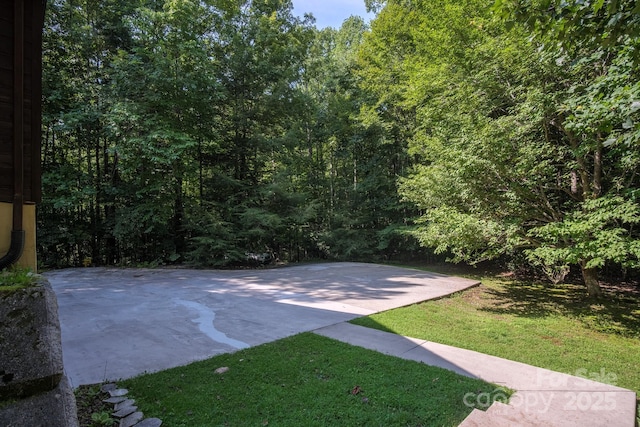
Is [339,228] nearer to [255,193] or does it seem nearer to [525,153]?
[255,193]

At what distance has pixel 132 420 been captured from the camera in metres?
2.29

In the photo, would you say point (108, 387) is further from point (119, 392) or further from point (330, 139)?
point (330, 139)

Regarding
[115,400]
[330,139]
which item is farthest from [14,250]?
[330,139]

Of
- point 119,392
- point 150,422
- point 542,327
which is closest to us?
point 150,422

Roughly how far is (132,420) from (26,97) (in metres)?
2.34

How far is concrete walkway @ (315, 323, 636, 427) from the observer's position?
232cm

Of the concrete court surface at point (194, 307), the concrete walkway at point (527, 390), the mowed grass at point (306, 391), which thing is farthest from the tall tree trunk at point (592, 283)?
the mowed grass at point (306, 391)

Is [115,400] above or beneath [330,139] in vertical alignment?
beneath

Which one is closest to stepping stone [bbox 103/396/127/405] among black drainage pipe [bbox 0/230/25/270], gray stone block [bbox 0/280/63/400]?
gray stone block [bbox 0/280/63/400]

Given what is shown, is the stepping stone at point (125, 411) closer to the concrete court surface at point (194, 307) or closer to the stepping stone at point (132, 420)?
the stepping stone at point (132, 420)

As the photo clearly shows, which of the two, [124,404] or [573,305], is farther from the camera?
[573,305]

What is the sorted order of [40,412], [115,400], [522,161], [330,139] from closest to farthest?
Answer: 1. [40,412]
2. [115,400]
3. [522,161]
4. [330,139]

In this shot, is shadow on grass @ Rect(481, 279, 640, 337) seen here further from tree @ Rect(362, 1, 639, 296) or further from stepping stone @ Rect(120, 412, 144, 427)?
stepping stone @ Rect(120, 412, 144, 427)

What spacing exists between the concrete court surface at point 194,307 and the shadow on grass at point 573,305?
96 centimetres
